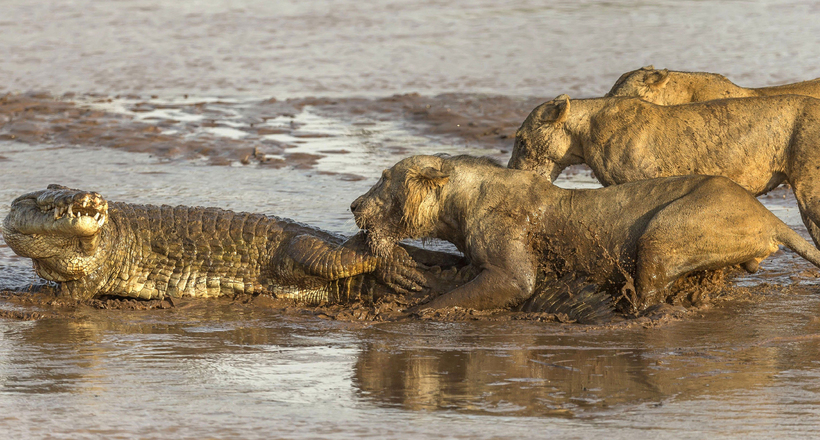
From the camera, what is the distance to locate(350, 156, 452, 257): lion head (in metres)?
8.15

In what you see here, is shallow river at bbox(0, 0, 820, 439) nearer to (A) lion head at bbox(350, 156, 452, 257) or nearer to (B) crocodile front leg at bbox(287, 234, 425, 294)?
(B) crocodile front leg at bbox(287, 234, 425, 294)

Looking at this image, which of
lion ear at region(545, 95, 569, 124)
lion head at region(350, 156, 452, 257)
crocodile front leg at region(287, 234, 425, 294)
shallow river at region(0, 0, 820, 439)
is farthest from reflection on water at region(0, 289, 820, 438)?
lion ear at region(545, 95, 569, 124)

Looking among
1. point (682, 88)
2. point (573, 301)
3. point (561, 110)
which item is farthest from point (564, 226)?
point (682, 88)

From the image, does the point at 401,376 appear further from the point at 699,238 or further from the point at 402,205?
the point at 699,238

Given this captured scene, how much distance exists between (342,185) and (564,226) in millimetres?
4946

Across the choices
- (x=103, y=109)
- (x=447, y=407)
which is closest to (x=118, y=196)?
(x=103, y=109)

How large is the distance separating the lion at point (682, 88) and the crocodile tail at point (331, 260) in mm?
2579

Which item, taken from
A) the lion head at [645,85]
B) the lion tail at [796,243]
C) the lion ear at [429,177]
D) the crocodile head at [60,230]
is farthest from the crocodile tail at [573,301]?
the crocodile head at [60,230]

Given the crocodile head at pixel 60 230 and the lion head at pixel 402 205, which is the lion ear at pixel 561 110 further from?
the crocodile head at pixel 60 230

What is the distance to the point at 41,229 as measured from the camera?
8109 mm

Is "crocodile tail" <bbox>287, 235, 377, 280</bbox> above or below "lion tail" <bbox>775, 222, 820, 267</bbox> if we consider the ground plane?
below

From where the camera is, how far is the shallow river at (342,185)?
18.6 feet

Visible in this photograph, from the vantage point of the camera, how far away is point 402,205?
8172 mm

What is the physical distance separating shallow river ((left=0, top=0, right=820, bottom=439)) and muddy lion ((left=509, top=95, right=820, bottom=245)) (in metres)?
1.01
